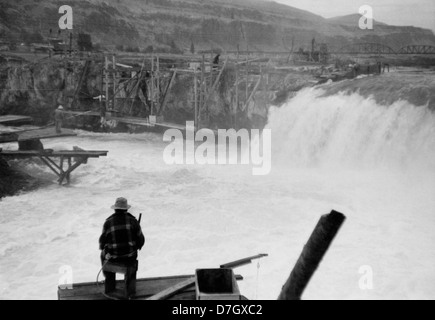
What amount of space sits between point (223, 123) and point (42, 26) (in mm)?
41996

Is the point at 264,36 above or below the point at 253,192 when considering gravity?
above

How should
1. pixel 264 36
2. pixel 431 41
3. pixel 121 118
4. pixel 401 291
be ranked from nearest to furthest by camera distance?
pixel 401 291 → pixel 121 118 → pixel 431 41 → pixel 264 36

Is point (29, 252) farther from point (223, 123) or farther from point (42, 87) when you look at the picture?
point (42, 87)

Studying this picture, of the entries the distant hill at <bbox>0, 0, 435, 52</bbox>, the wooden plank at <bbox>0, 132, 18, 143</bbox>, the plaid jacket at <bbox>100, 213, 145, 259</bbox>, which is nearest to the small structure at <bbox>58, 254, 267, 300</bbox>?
the plaid jacket at <bbox>100, 213, 145, 259</bbox>

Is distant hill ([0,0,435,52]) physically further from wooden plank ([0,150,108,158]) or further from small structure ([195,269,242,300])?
small structure ([195,269,242,300])

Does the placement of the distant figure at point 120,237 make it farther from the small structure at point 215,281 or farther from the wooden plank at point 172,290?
the small structure at point 215,281

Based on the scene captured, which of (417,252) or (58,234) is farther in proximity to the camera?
(58,234)

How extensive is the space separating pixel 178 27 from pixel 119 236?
73.8m

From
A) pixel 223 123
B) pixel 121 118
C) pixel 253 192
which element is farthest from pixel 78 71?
pixel 253 192

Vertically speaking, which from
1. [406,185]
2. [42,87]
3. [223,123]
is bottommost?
[406,185]

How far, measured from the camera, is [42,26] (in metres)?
54.8

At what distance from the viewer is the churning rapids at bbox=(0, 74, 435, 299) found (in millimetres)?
8459

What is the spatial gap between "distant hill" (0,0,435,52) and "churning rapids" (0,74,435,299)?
33.4m

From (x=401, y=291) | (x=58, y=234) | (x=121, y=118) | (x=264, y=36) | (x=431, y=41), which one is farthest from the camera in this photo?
(x=264, y=36)
